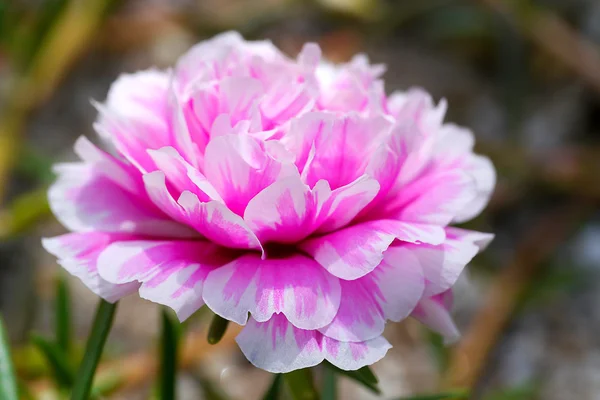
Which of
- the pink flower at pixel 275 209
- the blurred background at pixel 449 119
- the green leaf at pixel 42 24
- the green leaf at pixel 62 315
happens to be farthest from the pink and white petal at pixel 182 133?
the green leaf at pixel 42 24

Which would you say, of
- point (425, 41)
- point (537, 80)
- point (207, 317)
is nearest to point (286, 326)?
point (207, 317)

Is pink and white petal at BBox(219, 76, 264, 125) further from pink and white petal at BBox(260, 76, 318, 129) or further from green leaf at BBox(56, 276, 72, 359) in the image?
green leaf at BBox(56, 276, 72, 359)

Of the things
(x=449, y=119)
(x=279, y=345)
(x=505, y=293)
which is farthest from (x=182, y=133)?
(x=449, y=119)

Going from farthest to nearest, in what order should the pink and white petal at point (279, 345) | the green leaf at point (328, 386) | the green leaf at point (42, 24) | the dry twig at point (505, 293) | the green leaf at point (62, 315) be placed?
the green leaf at point (42, 24)
the dry twig at point (505, 293)
the green leaf at point (62, 315)
the green leaf at point (328, 386)
the pink and white petal at point (279, 345)

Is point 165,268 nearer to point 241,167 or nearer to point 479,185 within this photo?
point 241,167

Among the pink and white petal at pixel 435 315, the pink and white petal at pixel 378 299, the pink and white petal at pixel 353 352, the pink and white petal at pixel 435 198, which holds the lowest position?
the pink and white petal at pixel 435 315

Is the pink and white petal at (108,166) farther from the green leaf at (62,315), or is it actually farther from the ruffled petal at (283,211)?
the green leaf at (62,315)
